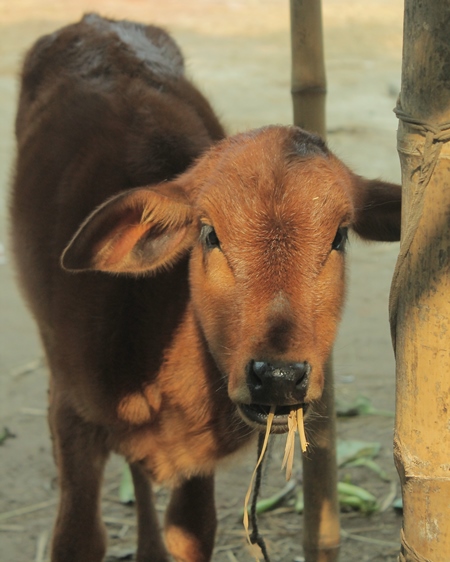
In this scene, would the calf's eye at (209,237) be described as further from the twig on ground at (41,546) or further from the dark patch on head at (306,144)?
A: the twig on ground at (41,546)

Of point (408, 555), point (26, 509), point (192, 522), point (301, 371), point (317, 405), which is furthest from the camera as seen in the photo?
point (26, 509)

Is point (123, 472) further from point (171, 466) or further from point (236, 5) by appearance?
point (236, 5)

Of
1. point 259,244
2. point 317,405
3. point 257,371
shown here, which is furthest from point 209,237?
point 317,405

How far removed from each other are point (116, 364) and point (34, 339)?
140 inches

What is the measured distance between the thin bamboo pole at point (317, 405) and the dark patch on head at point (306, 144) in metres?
0.42

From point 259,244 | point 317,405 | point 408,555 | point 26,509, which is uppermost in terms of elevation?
point 259,244

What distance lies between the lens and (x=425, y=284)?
2.50 m

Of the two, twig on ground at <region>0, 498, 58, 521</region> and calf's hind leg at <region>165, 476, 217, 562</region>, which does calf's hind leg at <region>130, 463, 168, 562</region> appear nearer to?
calf's hind leg at <region>165, 476, 217, 562</region>

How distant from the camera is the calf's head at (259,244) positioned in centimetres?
307

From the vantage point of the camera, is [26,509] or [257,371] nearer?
[257,371]

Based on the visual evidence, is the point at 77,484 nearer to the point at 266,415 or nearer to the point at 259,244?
the point at 266,415

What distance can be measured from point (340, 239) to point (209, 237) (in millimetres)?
480

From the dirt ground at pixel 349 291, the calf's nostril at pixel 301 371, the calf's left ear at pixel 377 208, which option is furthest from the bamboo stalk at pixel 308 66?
the calf's nostril at pixel 301 371

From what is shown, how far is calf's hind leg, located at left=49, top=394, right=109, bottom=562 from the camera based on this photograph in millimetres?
4168
